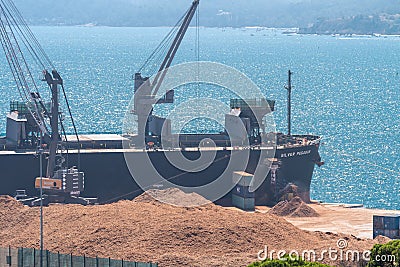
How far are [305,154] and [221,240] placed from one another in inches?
1111

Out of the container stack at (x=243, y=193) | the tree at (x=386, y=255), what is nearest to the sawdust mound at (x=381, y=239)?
the tree at (x=386, y=255)

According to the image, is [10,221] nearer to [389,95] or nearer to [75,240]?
[75,240]

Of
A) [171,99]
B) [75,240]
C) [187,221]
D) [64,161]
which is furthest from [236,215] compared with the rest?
[171,99]

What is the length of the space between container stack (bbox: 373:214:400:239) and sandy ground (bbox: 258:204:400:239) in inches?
73.9

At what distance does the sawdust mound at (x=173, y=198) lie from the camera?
6719 cm

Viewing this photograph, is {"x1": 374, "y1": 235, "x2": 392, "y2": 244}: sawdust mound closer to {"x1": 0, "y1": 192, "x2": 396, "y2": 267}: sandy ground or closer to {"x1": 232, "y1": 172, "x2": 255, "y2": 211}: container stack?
{"x1": 0, "y1": 192, "x2": 396, "y2": 267}: sandy ground

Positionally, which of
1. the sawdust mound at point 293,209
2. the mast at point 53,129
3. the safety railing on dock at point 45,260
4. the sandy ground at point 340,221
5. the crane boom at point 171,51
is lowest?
the sandy ground at point 340,221

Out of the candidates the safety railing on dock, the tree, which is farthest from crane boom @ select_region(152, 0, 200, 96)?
the tree

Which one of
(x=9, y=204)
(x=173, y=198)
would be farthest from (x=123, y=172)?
(x=9, y=204)

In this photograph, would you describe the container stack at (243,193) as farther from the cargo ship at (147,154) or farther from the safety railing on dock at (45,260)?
the safety railing on dock at (45,260)

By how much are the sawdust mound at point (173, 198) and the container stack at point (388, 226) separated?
10111mm

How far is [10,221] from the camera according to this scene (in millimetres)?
61688

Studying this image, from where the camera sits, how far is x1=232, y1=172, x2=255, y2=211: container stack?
74375 mm

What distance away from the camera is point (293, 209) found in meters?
71.8
